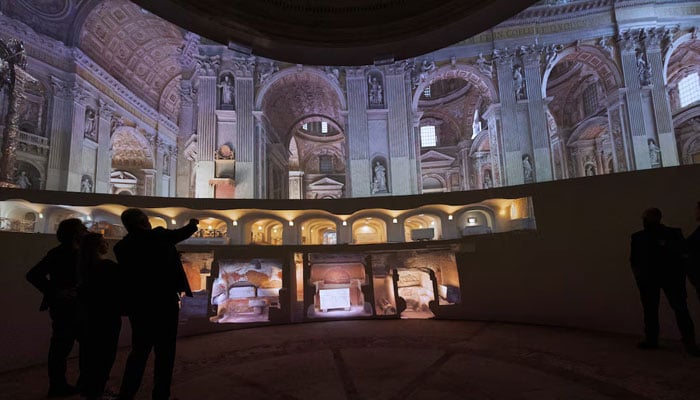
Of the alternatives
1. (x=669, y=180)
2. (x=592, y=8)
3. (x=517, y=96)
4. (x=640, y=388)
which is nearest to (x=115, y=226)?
(x=640, y=388)

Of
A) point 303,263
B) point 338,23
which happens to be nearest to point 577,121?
point 303,263

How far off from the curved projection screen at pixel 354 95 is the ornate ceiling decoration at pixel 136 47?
0.38 ft

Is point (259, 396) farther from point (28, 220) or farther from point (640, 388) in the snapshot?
point (28, 220)

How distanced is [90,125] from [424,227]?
22.3m

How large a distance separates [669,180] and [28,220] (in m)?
10.3

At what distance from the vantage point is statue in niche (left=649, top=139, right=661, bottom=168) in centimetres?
1855

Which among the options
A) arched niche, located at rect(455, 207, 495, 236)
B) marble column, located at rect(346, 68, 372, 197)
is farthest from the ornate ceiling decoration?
arched niche, located at rect(455, 207, 495, 236)

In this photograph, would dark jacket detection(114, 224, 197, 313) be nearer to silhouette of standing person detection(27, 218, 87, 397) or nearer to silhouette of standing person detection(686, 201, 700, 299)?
silhouette of standing person detection(27, 218, 87, 397)

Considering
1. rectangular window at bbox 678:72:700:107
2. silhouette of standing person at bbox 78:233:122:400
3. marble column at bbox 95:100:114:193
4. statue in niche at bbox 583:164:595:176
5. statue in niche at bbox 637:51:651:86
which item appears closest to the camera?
silhouette of standing person at bbox 78:233:122:400

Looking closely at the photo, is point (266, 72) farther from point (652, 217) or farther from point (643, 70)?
point (643, 70)

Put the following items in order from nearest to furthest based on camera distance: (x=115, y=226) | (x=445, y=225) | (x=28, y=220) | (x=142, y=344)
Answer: (x=142, y=344), (x=28, y=220), (x=115, y=226), (x=445, y=225)

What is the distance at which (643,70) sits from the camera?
1925 cm

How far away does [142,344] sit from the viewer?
2498 millimetres

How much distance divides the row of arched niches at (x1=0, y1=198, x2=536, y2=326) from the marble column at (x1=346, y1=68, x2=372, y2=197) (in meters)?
10.9
